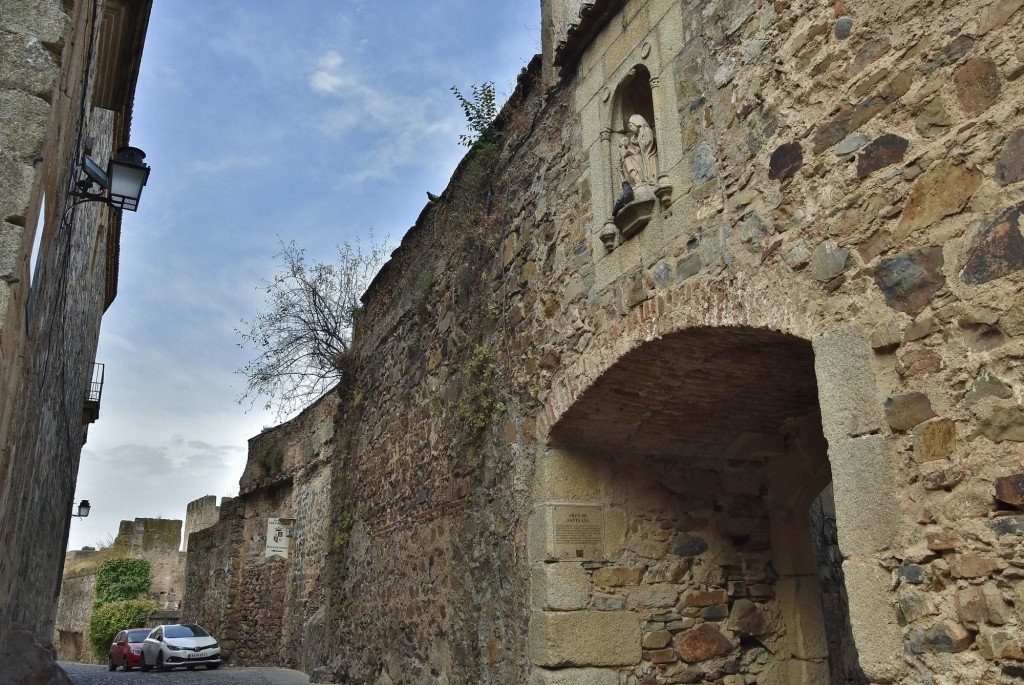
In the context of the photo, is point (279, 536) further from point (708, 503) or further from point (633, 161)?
point (633, 161)

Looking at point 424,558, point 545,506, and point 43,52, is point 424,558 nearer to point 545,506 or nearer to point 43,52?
point 545,506

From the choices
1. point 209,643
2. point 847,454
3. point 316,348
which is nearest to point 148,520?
point 209,643

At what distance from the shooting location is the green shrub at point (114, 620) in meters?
20.9

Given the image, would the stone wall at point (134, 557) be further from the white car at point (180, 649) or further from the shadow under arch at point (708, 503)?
the shadow under arch at point (708, 503)

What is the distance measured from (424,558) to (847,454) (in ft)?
14.4

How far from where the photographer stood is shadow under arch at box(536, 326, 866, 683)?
4422 millimetres

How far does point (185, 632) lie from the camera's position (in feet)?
48.1

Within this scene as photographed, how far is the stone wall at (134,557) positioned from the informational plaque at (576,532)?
22609mm

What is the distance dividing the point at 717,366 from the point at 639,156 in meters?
1.14

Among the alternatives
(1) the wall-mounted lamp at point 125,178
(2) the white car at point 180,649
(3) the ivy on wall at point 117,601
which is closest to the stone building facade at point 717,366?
(1) the wall-mounted lamp at point 125,178

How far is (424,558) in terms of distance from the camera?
6.62m

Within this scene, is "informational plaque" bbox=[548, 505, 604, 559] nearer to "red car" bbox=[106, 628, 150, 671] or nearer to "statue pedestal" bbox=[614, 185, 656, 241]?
"statue pedestal" bbox=[614, 185, 656, 241]

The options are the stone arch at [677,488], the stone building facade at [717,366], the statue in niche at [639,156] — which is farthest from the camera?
the statue in niche at [639,156]

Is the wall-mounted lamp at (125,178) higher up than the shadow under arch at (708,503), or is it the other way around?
the wall-mounted lamp at (125,178)
